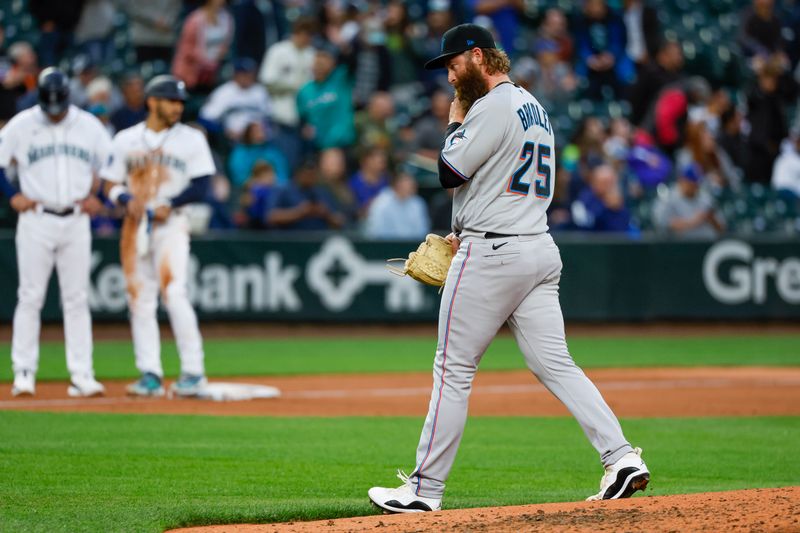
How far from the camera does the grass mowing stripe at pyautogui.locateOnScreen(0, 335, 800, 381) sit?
1345cm

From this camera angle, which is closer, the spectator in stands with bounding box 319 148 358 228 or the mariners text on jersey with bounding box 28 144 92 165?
the mariners text on jersey with bounding box 28 144 92 165

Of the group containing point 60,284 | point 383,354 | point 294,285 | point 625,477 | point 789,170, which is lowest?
point 383,354

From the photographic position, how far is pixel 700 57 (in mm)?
22078

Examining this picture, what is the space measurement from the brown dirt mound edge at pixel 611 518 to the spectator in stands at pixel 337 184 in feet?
37.8

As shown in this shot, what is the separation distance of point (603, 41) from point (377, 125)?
4919 mm

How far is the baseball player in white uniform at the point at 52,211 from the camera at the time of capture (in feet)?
33.3

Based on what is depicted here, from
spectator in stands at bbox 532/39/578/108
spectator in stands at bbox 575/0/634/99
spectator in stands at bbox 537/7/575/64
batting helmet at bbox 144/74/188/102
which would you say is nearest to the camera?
batting helmet at bbox 144/74/188/102

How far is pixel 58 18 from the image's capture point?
1788 cm

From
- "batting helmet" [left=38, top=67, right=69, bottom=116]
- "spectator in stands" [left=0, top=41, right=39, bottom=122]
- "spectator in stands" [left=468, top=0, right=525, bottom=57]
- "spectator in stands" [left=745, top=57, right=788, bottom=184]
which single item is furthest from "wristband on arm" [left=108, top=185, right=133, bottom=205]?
"spectator in stands" [left=745, top=57, right=788, bottom=184]

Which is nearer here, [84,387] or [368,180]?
[84,387]

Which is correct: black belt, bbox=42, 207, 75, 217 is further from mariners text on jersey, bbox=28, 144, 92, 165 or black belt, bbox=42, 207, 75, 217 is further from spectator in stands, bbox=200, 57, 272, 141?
spectator in stands, bbox=200, 57, 272, 141

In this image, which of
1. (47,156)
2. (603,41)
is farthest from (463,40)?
(603,41)

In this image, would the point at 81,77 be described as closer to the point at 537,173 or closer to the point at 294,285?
the point at 294,285

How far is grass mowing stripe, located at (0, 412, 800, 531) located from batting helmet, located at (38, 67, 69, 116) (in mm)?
2487
